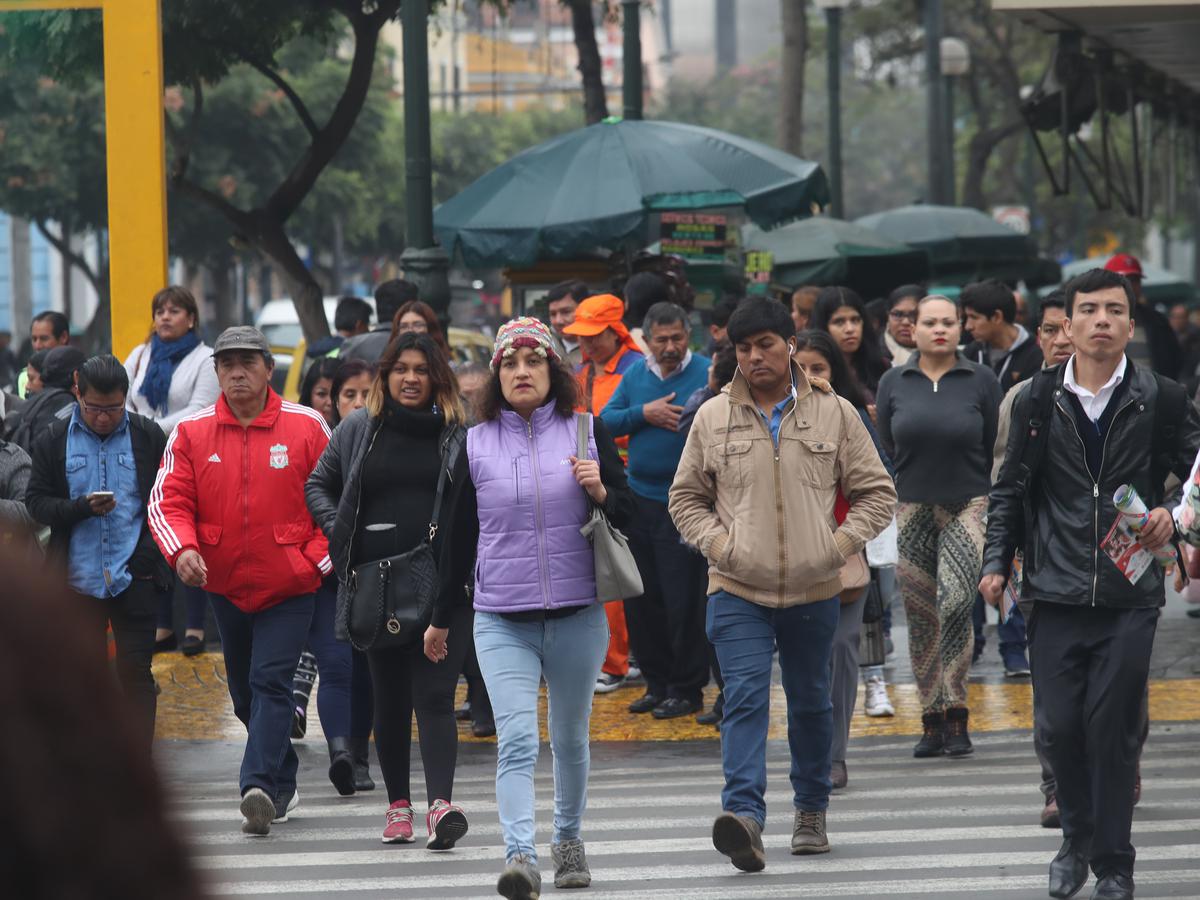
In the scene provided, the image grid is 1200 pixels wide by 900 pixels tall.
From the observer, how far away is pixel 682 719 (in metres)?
9.66

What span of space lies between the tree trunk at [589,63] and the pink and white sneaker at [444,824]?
522 inches

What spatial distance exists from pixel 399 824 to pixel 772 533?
1.78 m

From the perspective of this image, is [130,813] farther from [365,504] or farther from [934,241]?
[934,241]

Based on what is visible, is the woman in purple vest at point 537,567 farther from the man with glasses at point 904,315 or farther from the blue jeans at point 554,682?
the man with glasses at point 904,315

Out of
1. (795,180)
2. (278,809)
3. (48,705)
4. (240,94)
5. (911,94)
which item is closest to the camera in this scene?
(48,705)

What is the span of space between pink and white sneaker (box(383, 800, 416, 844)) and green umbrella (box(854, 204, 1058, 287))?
55.6 feet

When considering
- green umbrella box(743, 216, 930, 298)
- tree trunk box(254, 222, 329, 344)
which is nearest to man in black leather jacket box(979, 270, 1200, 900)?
tree trunk box(254, 222, 329, 344)

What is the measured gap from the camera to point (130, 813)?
1.12 m

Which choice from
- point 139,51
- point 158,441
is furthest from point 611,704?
point 139,51

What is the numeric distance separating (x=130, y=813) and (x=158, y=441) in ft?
24.4

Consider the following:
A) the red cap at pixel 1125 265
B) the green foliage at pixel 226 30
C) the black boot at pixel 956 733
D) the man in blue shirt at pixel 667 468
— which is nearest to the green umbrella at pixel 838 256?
the green foliage at pixel 226 30

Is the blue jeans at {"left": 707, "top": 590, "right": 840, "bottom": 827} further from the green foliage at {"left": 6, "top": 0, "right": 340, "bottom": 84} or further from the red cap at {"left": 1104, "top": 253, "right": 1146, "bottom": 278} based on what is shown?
the green foliage at {"left": 6, "top": 0, "right": 340, "bottom": 84}

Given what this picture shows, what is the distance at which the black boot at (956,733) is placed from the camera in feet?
28.0

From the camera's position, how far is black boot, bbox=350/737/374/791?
8219 mm
